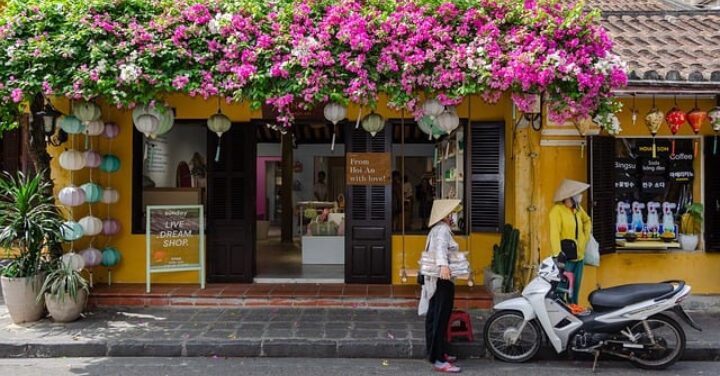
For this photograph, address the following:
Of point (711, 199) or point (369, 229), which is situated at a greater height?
point (711, 199)

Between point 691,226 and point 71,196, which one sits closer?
point 71,196

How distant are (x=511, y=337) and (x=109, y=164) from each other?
6.73 m

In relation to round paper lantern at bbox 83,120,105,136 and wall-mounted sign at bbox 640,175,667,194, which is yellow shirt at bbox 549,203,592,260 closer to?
wall-mounted sign at bbox 640,175,667,194

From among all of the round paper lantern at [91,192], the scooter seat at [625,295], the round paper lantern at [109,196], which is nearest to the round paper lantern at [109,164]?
the round paper lantern at [109,196]

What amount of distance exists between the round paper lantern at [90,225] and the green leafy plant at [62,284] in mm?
852

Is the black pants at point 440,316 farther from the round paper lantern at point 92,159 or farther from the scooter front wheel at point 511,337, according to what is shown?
the round paper lantern at point 92,159

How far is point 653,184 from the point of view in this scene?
9.35 m

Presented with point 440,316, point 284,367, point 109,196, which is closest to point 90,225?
point 109,196

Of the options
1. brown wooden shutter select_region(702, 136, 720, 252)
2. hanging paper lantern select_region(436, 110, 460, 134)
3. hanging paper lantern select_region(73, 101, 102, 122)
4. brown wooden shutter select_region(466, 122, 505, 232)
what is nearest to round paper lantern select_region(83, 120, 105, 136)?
hanging paper lantern select_region(73, 101, 102, 122)

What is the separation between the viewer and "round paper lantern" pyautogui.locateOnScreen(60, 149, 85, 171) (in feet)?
28.3

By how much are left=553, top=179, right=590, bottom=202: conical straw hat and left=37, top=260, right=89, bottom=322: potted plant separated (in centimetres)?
667

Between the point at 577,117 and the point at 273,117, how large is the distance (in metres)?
4.99

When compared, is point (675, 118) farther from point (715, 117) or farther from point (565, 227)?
point (565, 227)

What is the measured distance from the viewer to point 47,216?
818 centimetres
